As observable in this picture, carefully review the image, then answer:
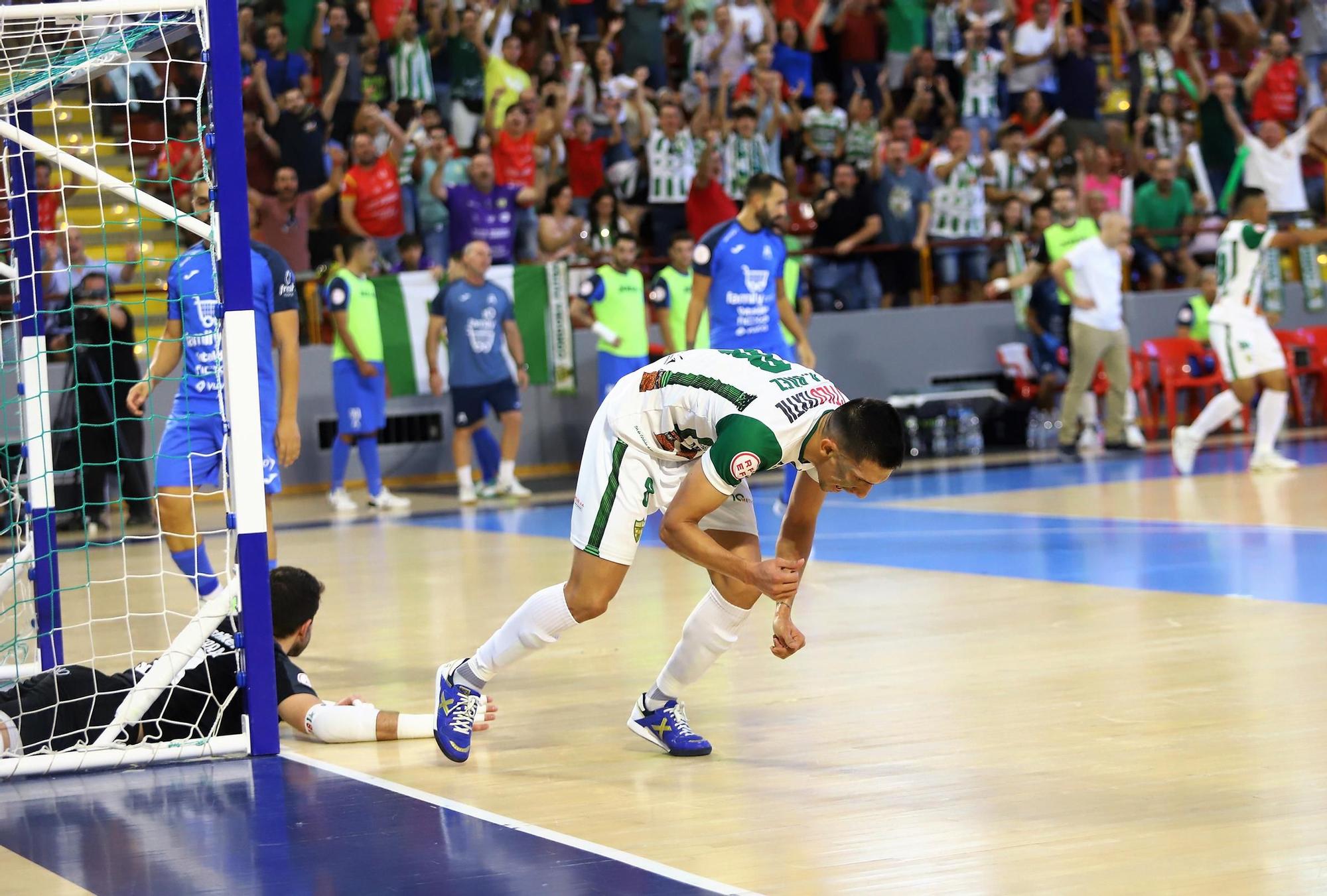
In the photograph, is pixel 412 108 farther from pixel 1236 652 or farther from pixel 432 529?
pixel 1236 652

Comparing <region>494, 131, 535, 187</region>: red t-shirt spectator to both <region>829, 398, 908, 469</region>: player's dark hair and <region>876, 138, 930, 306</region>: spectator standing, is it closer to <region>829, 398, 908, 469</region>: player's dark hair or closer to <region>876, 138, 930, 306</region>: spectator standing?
<region>876, 138, 930, 306</region>: spectator standing

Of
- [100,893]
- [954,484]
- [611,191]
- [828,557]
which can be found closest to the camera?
[100,893]

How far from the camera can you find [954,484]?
15.1 metres

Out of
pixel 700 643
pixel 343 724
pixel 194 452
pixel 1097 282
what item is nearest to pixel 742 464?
pixel 700 643

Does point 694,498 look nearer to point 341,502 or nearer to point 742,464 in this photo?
point 742,464

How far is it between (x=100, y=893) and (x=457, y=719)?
1585mm

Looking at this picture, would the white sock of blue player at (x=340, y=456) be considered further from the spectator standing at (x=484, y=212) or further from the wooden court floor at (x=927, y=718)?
the wooden court floor at (x=927, y=718)

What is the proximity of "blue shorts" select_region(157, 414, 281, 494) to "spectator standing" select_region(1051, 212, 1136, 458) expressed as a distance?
11189mm

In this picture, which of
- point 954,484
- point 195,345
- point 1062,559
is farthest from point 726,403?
Answer: point 954,484

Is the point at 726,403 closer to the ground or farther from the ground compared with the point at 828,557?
farther from the ground

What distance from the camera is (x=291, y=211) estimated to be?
56.8ft

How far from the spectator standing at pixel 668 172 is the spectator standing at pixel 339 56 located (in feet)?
10.5

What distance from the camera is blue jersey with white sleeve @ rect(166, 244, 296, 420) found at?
752cm

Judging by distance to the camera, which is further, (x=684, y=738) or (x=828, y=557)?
(x=828, y=557)
